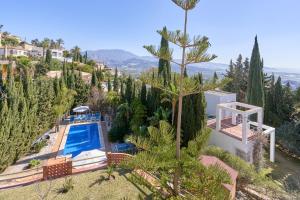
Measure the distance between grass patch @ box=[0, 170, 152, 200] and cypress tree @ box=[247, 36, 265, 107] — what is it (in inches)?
680

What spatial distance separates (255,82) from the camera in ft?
72.1

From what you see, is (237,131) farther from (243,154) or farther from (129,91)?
(129,91)

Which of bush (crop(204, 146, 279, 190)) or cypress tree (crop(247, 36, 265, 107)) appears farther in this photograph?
cypress tree (crop(247, 36, 265, 107))

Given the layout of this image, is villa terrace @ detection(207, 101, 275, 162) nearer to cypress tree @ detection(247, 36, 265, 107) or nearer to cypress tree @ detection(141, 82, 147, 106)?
cypress tree @ detection(141, 82, 147, 106)

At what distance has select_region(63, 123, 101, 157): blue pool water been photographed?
56.9 feet

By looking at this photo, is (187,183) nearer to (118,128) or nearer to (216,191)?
(216,191)

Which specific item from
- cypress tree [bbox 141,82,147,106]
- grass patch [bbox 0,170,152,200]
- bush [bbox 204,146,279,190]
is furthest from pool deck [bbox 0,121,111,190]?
bush [bbox 204,146,279,190]

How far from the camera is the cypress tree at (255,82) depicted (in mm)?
21513

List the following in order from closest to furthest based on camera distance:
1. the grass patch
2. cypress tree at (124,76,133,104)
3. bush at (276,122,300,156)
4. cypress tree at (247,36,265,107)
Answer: the grass patch → bush at (276,122,300,156) → cypress tree at (124,76,133,104) → cypress tree at (247,36,265,107)

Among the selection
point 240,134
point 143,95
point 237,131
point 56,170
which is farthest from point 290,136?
point 56,170

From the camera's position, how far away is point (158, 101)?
17.2m

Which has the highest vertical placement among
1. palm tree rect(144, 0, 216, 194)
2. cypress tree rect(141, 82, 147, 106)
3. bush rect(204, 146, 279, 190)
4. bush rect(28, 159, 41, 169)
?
palm tree rect(144, 0, 216, 194)

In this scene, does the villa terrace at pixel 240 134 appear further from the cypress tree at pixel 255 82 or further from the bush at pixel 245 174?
the cypress tree at pixel 255 82

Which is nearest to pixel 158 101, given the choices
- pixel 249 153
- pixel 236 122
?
pixel 236 122
